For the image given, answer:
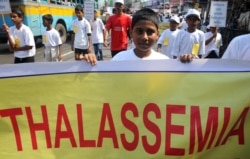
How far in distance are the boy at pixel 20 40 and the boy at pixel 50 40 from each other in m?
1.57

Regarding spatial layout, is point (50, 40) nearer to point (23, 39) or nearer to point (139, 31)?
point (23, 39)

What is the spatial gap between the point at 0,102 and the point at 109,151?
2.74 feet

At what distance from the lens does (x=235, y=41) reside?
277 centimetres

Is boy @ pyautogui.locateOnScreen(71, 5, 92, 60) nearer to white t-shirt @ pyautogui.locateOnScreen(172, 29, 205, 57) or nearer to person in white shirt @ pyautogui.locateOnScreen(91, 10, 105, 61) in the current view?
person in white shirt @ pyautogui.locateOnScreen(91, 10, 105, 61)

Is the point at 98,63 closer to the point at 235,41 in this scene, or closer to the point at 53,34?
the point at 235,41

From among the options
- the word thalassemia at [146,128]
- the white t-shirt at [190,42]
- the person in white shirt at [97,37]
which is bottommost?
the person in white shirt at [97,37]

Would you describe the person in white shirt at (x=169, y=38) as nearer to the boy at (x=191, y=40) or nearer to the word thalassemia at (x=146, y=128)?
the boy at (x=191, y=40)

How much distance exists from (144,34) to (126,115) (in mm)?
646

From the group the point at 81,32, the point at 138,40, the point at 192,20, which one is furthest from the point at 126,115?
the point at 81,32

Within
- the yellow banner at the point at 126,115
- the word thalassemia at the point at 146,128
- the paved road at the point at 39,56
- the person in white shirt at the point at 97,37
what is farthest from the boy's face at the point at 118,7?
the word thalassemia at the point at 146,128

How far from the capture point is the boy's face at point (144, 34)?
2.80m

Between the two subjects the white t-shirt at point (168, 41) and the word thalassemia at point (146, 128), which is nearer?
the word thalassemia at point (146, 128)

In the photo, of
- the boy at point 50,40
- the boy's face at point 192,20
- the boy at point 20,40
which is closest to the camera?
the boy's face at point 192,20

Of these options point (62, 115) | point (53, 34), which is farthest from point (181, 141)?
point (53, 34)
